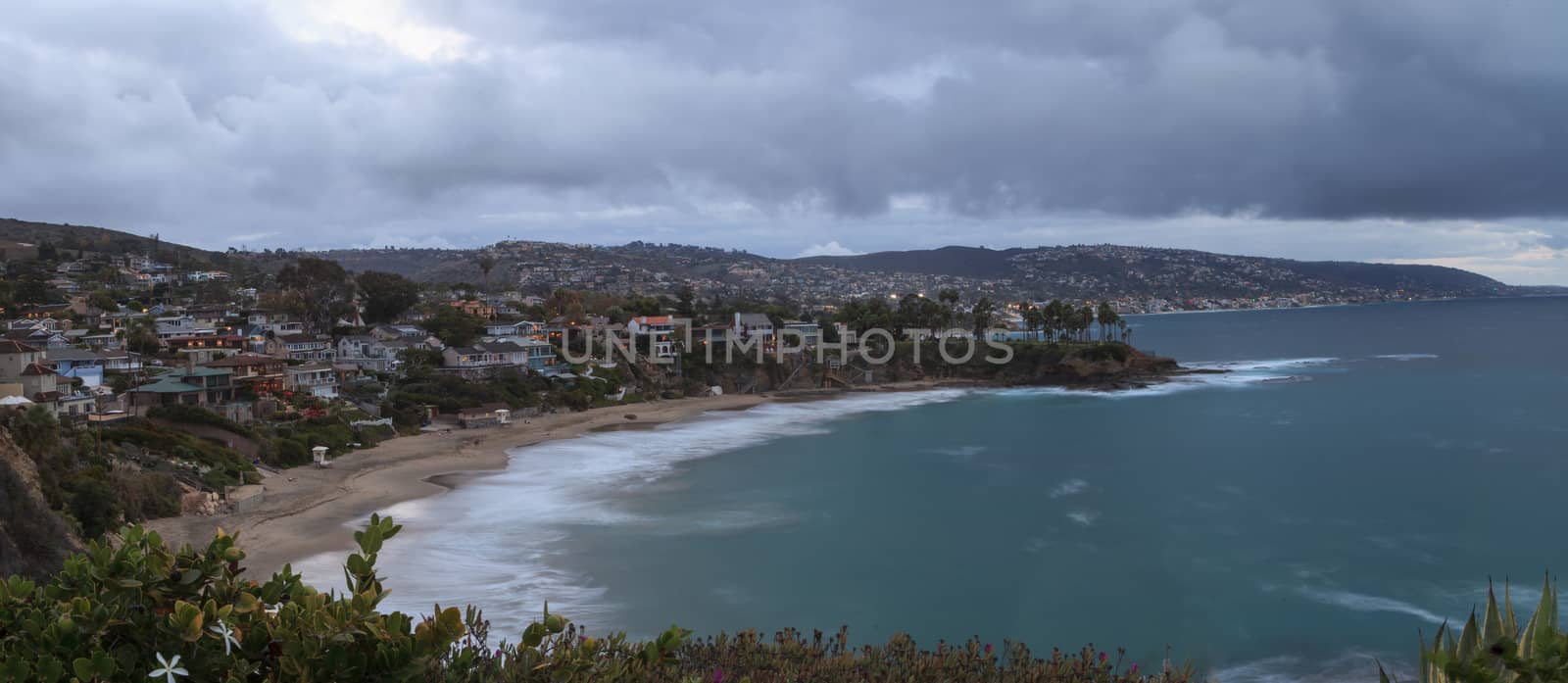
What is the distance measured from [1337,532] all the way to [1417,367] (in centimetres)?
5272

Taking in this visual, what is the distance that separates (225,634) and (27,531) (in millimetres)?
16195

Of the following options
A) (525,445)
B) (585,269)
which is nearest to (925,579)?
(525,445)

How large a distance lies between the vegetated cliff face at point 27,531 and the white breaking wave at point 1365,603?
2469 cm

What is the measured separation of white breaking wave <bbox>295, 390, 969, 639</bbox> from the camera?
1914 cm

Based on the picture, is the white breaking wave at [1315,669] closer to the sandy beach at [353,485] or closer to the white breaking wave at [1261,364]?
the sandy beach at [353,485]

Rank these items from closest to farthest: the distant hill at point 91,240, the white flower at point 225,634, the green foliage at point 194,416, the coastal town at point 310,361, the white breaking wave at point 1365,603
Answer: the white flower at point 225,634 → the white breaking wave at point 1365,603 → the coastal town at point 310,361 → the green foliage at point 194,416 → the distant hill at point 91,240

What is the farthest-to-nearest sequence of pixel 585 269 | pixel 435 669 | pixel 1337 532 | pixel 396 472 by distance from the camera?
pixel 585 269 < pixel 396 472 < pixel 1337 532 < pixel 435 669

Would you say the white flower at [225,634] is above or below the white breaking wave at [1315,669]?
above

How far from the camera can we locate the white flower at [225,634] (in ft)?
11.9

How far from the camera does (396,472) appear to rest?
104 feet

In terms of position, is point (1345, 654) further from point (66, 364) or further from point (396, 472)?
point (66, 364)

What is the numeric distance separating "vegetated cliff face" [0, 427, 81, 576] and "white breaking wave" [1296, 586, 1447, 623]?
24.7 m

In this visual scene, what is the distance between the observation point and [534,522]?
26078 millimetres

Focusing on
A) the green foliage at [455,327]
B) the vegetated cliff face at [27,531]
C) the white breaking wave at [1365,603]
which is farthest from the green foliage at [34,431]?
the green foliage at [455,327]
